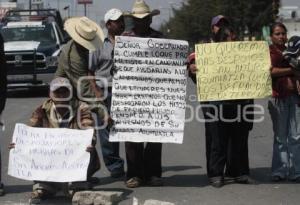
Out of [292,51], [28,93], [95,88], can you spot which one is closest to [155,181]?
[95,88]

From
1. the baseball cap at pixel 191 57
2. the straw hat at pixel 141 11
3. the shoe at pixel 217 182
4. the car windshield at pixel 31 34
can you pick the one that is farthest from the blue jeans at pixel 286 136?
the car windshield at pixel 31 34

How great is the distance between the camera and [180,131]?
283 inches

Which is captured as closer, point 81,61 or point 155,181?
point 81,61

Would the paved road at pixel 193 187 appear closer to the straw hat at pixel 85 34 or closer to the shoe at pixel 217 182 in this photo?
the shoe at pixel 217 182

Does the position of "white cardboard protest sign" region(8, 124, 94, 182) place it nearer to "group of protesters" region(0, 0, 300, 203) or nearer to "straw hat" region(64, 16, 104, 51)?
"group of protesters" region(0, 0, 300, 203)

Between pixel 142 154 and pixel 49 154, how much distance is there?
3.92 ft

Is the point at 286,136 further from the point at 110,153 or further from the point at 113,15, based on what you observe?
the point at 113,15

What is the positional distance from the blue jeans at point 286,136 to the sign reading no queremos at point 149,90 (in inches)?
44.6

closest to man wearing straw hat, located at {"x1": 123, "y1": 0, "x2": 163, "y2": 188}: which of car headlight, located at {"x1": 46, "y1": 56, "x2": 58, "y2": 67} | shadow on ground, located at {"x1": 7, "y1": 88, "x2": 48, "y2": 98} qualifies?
car headlight, located at {"x1": 46, "y1": 56, "x2": 58, "y2": 67}

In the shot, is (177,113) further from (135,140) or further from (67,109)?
(67,109)

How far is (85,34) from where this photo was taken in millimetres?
7027

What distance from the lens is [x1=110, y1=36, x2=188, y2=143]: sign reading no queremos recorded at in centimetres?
710

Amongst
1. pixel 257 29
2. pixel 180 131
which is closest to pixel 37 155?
pixel 180 131

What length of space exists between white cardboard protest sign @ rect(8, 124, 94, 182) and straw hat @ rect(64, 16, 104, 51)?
1.03m
